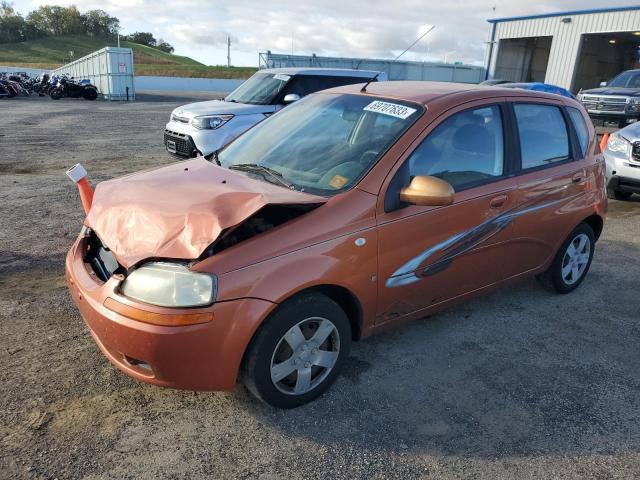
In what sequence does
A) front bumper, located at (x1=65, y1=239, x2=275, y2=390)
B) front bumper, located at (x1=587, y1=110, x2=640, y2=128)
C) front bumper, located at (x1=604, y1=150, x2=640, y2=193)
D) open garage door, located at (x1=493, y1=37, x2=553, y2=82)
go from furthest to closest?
1. open garage door, located at (x1=493, y1=37, x2=553, y2=82)
2. front bumper, located at (x1=587, y1=110, x2=640, y2=128)
3. front bumper, located at (x1=604, y1=150, x2=640, y2=193)
4. front bumper, located at (x1=65, y1=239, x2=275, y2=390)

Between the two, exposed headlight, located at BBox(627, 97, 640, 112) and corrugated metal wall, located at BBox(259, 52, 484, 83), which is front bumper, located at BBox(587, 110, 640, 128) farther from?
corrugated metal wall, located at BBox(259, 52, 484, 83)

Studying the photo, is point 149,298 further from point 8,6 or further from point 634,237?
point 8,6

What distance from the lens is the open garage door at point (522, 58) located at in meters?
31.7

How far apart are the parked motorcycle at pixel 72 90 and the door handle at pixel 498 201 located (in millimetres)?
27911

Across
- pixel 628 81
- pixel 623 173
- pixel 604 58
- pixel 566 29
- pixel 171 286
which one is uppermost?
pixel 566 29

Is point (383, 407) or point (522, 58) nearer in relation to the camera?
point (383, 407)

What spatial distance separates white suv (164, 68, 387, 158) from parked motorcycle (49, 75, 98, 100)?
2074 cm

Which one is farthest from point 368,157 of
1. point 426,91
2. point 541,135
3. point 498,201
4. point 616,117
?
point 616,117

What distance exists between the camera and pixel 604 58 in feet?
106

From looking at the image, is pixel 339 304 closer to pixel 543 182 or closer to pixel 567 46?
pixel 543 182

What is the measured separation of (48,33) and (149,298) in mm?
110757

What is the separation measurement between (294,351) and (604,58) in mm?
36499

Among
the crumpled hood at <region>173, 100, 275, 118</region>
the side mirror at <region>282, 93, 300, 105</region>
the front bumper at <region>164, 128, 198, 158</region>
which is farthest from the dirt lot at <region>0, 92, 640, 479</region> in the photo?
the side mirror at <region>282, 93, 300, 105</region>

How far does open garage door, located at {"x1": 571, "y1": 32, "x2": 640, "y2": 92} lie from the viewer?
2961 cm
